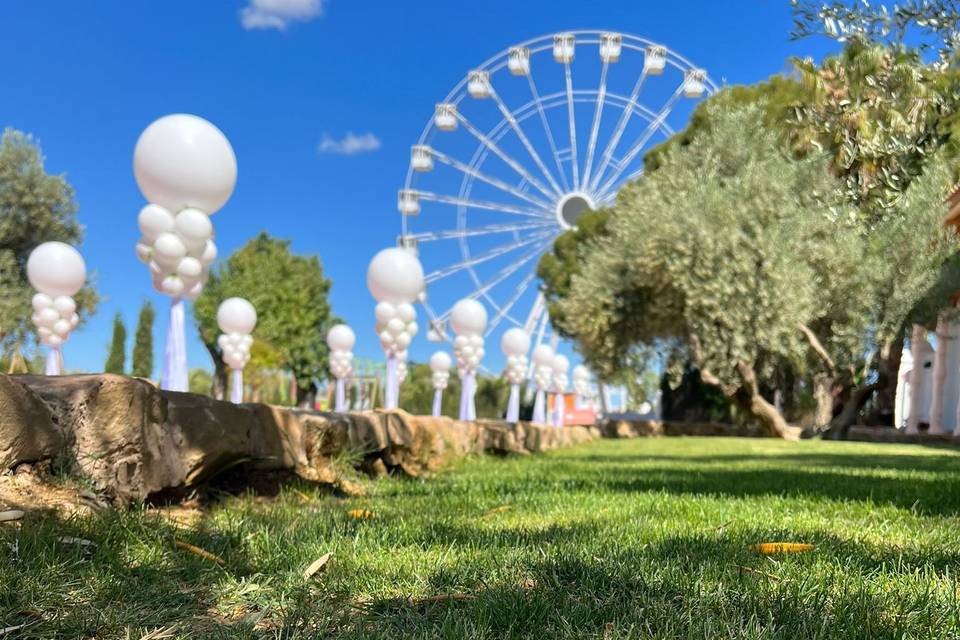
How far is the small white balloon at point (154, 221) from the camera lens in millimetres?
4867

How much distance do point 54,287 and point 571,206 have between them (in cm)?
1798

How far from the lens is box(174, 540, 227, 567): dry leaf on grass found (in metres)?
1.85

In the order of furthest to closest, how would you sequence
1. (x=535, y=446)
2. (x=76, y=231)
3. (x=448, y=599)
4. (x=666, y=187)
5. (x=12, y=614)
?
(x=76, y=231) → (x=666, y=187) → (x=535, y=446) → (x=448, y=599) → (x=12, y=614)

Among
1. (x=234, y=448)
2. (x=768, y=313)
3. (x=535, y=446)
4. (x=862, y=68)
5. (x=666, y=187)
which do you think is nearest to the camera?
(x=234, y=448)

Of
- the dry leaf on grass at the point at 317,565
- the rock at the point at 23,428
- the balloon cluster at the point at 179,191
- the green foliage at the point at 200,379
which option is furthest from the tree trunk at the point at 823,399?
the green foliage at the point at 200,379

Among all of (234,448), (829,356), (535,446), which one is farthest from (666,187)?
(234,448)

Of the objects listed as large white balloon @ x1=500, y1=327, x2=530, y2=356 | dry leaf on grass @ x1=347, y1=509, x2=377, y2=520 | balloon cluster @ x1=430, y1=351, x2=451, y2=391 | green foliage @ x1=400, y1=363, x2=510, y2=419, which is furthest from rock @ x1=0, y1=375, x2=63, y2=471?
green foliage @ x1=400, y1=363, x2=510, y2=419

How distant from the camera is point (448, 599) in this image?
60.2 inches

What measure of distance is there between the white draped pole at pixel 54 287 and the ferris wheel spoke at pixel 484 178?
54.8ft

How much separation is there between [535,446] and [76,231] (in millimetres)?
14604

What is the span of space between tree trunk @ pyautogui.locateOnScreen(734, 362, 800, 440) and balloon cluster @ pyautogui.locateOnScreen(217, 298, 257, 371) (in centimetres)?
908

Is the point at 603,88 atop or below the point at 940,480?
atop

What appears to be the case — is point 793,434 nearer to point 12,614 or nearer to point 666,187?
point 666,187

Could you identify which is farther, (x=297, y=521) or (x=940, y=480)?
(x=940, y=480)
